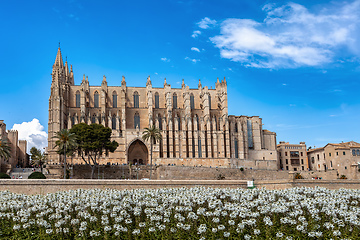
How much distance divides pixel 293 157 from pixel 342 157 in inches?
479

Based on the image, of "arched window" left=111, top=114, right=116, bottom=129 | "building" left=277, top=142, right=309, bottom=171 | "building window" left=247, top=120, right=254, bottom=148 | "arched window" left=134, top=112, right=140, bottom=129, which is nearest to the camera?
"arched window" left=111, top=114, right=116, bottom=129

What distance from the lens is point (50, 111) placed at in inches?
2564

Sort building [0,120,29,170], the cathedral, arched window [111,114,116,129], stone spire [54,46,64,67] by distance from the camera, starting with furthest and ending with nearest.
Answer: stone spire [54,46,64,67] → arched window [111,114,116,129] → the cathedral → building [0,120,29,170]

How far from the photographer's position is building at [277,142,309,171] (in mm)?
75500

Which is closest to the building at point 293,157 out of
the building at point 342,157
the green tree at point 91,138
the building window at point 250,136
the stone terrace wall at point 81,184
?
Result: the building at point 342,157

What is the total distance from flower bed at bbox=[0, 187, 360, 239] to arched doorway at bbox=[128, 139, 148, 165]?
45362mm

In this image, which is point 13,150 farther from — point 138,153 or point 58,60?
point 138,153

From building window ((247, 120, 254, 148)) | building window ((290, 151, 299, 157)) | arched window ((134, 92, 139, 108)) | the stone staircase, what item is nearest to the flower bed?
the stone staircase

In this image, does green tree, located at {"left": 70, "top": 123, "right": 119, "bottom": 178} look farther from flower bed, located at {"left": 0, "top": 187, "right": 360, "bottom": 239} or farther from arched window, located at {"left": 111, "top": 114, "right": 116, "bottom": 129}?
flower bed, located at {"left": 0, "top": 187, "right": 360, "bottom": 239}

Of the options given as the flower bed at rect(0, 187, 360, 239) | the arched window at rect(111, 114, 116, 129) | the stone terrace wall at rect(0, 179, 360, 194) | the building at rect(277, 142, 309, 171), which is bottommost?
the flower bed at rect(0, 187, 360, 239)

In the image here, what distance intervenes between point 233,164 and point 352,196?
144ft

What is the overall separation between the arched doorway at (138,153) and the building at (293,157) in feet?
90.1

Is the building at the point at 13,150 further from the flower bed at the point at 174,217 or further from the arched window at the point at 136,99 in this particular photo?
the flower bed at the point at 174,217

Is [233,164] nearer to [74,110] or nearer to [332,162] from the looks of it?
[332,162]
